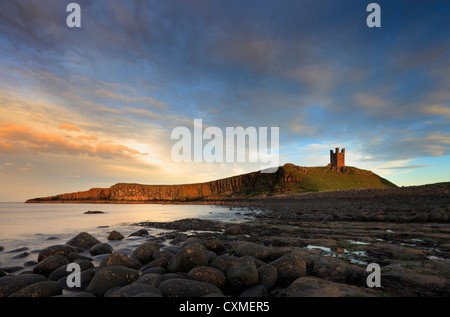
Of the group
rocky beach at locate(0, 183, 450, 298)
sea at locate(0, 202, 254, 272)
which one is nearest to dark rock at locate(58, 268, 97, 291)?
rocky beach at locate(0, 183, 450, 298)

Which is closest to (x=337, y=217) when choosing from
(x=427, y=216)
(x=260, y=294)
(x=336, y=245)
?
(x=427, y=216)

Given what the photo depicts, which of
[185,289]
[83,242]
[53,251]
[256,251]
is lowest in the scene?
[83,242]

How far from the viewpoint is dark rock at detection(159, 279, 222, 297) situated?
3.14m

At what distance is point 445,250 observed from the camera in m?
5.06

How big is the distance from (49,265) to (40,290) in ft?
6.97

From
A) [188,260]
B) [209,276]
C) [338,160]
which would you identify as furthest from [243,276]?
[338,160]

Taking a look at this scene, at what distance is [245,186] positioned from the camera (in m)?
130

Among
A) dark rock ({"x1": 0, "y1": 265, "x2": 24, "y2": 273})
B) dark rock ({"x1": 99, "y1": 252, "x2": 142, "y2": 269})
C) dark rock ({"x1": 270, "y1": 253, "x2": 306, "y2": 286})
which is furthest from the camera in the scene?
dark rock ({"x1": 0, "y1": 265, "x2": 24, "y2": 273})

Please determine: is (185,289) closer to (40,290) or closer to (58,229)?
(40,290)

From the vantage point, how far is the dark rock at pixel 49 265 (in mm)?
5230

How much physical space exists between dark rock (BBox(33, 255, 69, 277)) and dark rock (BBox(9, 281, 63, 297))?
1921 millimetres

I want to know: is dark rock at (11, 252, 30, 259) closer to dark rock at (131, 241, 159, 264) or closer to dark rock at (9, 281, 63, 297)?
dark rock at (131, 241, 159, 264)
